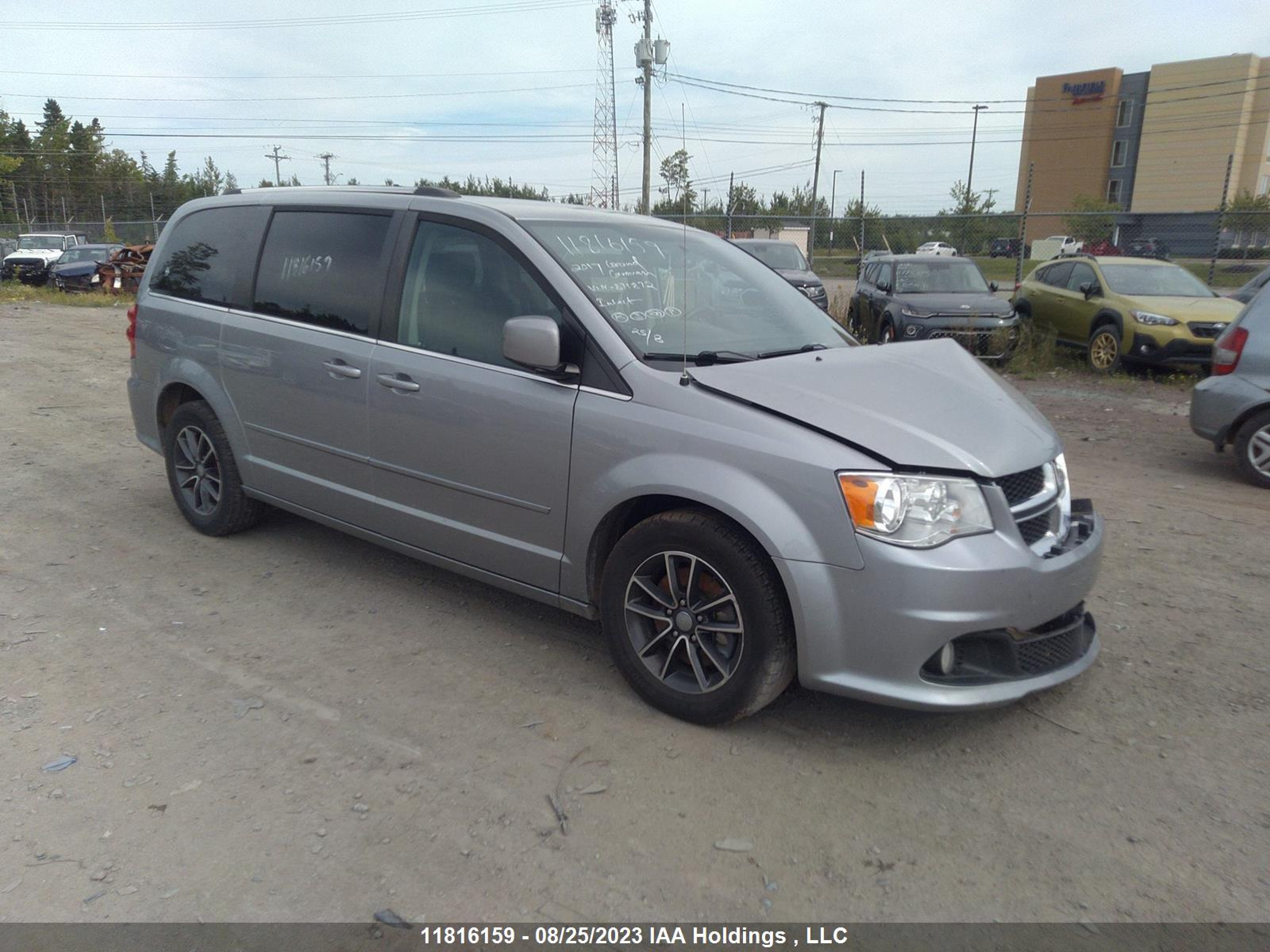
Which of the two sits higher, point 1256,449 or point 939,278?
point 939,278

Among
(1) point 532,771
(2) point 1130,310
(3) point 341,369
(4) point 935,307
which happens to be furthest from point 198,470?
(2) point 1130,310

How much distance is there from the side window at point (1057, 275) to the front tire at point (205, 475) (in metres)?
11.8

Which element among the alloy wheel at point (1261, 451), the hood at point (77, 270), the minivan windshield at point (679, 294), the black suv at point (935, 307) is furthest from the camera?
the hood at point (77, 270)

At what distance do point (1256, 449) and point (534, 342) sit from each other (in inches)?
232

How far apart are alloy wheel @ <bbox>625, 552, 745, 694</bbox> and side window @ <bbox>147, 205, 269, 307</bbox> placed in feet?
9.48

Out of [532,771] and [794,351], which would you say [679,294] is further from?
[532,771]

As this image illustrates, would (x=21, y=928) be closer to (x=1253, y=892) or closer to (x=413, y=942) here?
(x=413, y=942)

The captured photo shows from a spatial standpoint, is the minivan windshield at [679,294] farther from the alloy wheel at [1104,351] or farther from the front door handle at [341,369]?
the alloy wheel at [1104,351]

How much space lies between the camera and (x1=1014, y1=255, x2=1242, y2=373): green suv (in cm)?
1145

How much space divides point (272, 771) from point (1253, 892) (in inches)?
116

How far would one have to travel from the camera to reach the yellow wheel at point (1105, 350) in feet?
39.7

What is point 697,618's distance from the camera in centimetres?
335

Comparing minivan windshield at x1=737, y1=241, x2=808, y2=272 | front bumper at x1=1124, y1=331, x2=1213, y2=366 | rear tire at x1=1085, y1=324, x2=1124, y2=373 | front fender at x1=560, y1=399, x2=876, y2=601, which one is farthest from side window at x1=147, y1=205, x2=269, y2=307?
minivan windshield at x1=737, y1=241, x2=808, y2=272

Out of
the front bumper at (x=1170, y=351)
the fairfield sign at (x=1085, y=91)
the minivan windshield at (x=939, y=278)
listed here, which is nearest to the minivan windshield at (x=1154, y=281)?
the front bumper at (x=1170, y=351)
